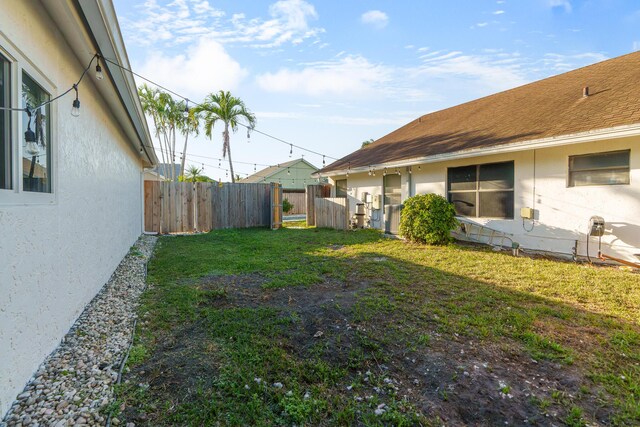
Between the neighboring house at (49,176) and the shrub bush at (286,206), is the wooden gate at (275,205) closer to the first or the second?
the neighboring house at (49,176)

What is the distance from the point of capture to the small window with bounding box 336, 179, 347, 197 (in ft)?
46.5

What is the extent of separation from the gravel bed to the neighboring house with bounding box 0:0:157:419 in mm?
93

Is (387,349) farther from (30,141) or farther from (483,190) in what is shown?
(483,190)

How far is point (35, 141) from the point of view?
256 cm

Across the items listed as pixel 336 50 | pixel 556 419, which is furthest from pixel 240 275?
pixel 336 50

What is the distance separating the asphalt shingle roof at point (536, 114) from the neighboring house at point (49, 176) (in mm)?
7769

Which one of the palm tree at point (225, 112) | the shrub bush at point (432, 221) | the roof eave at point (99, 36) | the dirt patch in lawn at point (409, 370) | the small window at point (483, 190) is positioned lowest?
the dirt patch in lawn at point (409, 370)

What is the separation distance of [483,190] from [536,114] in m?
2.30

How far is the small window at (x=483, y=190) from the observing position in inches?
312

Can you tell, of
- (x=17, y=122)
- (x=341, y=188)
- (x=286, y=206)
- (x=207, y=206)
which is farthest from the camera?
(x=286, y=206)

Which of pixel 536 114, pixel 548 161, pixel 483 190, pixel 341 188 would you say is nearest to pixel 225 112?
pixel 341 188

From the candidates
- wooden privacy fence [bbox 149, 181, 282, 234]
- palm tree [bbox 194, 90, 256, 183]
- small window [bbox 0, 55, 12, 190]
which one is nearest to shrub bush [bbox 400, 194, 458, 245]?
wooden privacy fence [bbox 149, 181, 282, 234]

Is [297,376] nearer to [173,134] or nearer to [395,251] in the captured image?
[395,251]

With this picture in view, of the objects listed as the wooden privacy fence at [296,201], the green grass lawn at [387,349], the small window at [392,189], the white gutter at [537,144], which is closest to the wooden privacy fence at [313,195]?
the small window at [392,189]
